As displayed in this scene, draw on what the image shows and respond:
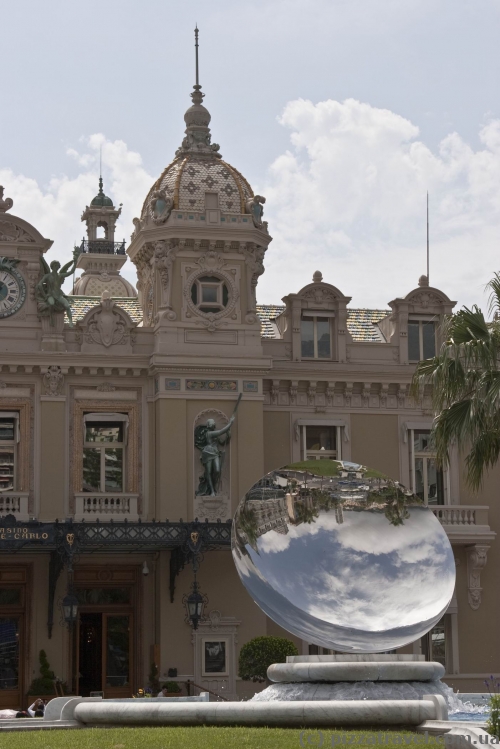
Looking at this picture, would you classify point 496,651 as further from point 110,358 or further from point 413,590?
point 413,590

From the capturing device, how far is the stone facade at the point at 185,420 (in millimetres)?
38031

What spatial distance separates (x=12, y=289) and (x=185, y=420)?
577 cm

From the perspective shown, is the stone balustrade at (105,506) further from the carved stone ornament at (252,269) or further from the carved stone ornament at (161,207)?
the carved stone ornament at (161,207)

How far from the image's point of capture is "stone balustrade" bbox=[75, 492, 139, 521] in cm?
3816

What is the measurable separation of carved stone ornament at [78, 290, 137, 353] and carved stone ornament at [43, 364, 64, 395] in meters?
1.26

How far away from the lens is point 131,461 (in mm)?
39031

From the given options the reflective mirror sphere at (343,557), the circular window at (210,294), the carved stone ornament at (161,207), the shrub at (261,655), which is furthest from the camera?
the circular window at (210,294)

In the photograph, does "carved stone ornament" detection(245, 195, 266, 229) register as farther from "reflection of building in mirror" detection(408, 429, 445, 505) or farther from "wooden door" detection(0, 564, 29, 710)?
"wooden door" detection(0, 564, 29, 710)

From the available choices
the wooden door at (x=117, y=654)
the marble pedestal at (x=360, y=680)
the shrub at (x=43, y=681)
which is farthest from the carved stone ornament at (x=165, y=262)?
the marble pedestal at (x=360, y=680)

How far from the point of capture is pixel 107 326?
3953 cm

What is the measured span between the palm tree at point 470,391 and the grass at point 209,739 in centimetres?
991

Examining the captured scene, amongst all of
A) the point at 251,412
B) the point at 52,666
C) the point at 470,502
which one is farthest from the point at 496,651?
the point at 52,666

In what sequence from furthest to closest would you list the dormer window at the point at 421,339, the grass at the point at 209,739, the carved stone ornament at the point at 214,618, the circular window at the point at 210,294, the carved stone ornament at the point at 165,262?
the dormer window at the point at 421,339 < the circular window at the point at 210,294 < the carved stone ornament at the point at 165,262 < the carved stone ornament at the point at 214,618 < the grass at the point at 209,739

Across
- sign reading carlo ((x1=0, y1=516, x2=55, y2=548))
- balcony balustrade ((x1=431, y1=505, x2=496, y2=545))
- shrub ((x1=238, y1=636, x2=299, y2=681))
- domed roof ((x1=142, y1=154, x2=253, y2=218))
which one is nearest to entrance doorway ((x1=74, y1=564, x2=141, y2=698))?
sign reading carlo ((x1=0, y1=516, x2=55, y2=548))
